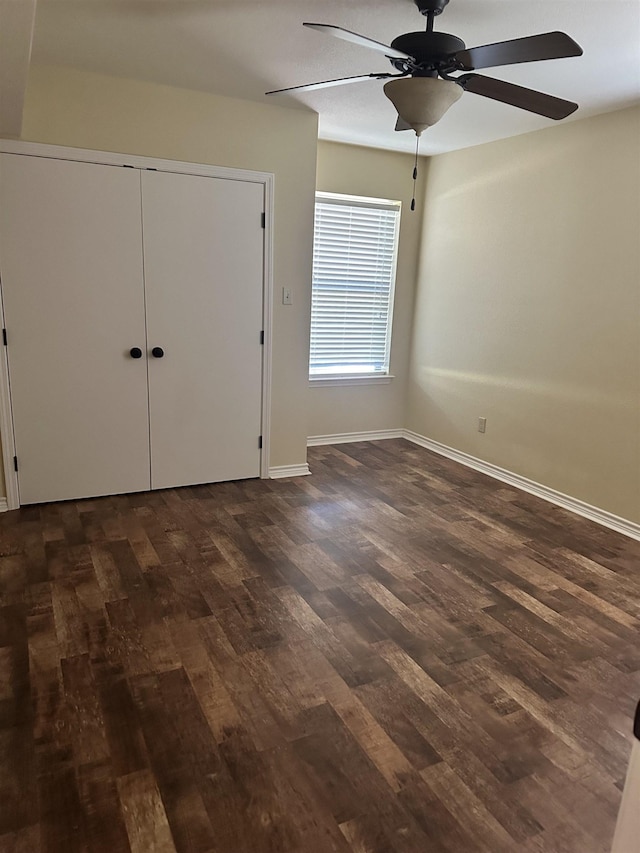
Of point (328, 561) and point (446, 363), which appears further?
point (446, 363)

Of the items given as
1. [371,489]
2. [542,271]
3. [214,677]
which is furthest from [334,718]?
[542,271]

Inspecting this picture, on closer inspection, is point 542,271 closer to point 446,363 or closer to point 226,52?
point 446,363

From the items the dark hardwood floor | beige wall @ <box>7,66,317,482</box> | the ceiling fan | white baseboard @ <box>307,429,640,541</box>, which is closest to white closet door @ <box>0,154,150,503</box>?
beige wall @ <box>7,66,317,482</box>

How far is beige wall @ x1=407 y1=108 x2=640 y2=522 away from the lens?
3.54 m

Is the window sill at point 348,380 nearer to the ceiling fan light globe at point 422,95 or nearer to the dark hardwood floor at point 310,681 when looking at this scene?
the dark hardwood floor at point 310,681

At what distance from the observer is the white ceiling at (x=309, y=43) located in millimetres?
2328

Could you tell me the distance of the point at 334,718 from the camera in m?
1.97

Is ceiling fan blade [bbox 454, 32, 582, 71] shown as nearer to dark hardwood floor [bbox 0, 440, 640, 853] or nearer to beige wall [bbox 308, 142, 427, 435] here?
dark hardwood floor [bbox 0, 440, 640, 853]

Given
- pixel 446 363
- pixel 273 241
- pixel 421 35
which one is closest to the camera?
pixel 421 35

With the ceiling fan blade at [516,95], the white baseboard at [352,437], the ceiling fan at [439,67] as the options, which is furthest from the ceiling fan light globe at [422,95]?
the white baseboard at [352,437]

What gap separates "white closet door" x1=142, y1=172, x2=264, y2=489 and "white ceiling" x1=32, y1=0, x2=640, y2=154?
2.15ft

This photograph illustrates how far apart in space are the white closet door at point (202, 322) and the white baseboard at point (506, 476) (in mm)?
1295

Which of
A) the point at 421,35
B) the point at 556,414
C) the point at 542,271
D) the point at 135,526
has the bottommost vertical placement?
the point at 135,526

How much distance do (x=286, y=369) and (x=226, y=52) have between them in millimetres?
1973
